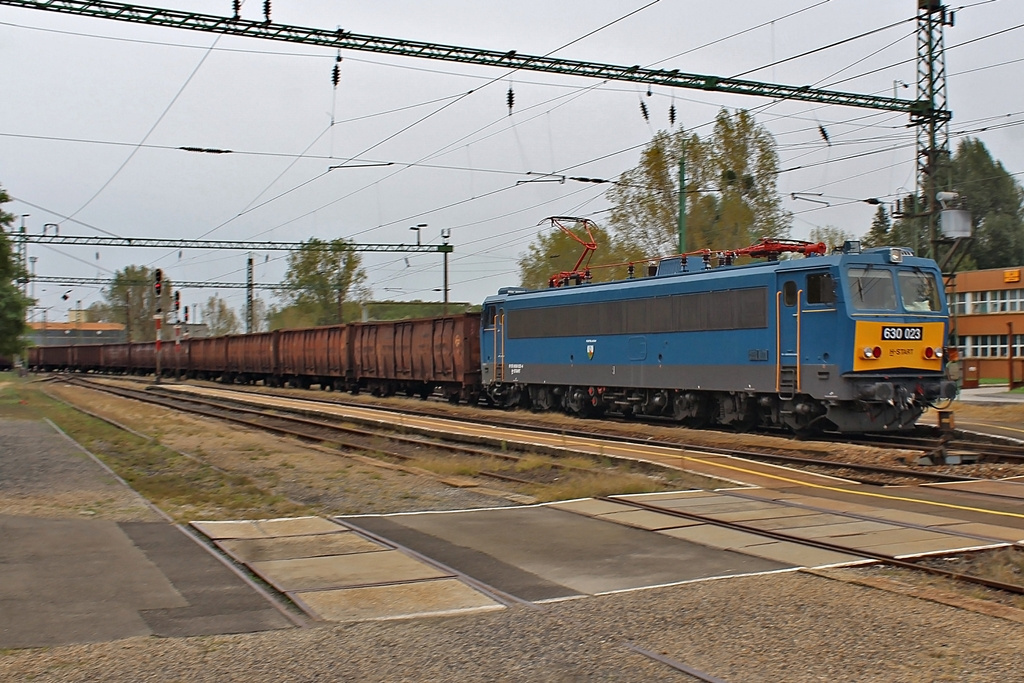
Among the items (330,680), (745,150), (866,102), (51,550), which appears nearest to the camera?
(330,680)

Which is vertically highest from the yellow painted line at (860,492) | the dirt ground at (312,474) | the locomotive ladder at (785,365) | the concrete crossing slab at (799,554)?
the locomotive ladder at (785,365)

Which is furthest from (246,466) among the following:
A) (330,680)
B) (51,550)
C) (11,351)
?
(11,351)

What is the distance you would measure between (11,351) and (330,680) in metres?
39.7

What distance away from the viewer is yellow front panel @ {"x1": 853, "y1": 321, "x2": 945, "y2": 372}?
1822 centimetres

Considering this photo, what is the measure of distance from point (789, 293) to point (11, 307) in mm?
31563

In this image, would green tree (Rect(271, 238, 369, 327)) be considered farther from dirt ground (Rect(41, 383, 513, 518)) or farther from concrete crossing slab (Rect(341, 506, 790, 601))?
concrete crossing slab (Rect(341, 506, 790, 601))

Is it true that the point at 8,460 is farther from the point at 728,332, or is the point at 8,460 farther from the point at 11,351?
the point at 11,351

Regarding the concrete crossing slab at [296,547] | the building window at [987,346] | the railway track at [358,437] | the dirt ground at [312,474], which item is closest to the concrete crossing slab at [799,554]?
the concrete crossing slab at [296,547]

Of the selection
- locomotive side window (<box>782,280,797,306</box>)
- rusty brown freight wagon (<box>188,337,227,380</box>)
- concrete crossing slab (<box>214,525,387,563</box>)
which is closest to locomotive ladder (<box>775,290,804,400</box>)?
locomotive side window (<box>782,280,797,306</box>)

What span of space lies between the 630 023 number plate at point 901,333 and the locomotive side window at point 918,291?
17.5 inches

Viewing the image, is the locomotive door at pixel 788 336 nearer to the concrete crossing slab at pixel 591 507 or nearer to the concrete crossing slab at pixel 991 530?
the concrete crossing slab at pixel 591 507

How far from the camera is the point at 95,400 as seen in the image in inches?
1547

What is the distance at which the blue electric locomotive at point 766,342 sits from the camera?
18.5 metres

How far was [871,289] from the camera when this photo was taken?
18.7 m
